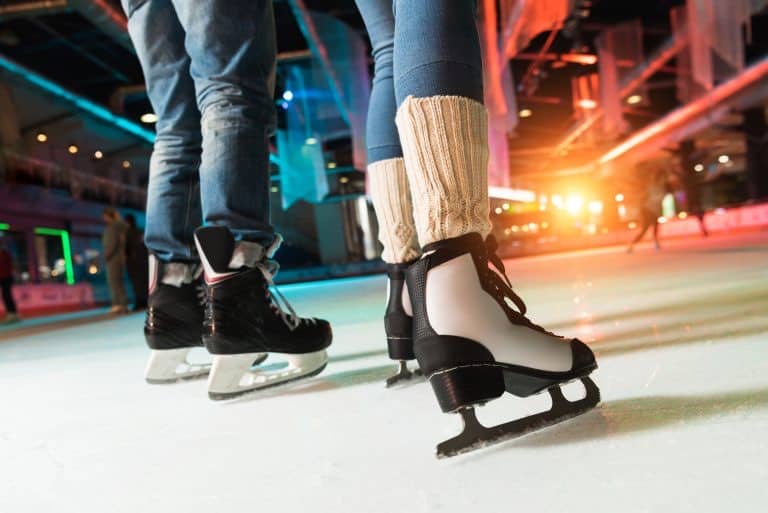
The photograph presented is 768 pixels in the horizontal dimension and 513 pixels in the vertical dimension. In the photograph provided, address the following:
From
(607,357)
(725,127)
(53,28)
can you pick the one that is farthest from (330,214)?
(607,357)

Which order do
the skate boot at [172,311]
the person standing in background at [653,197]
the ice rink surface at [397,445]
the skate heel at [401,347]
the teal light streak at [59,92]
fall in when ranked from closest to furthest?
1. the ice rink surface at [397,445]
2. the skate heel at [401,347]
3. the skate boot at [172,311]
4. the person standing in background at [653,197]
5. the teal light streak at [59,92]

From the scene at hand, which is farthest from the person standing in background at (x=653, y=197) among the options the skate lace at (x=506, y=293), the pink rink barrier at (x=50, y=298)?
the pink rink barrier at (x=50, y=298)

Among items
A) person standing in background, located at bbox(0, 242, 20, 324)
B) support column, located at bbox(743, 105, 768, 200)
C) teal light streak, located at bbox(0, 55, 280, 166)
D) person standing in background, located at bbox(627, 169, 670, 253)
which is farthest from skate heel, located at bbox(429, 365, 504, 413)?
support column, located at bbox(743, 105, 768, 200)

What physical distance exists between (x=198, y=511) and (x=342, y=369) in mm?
553

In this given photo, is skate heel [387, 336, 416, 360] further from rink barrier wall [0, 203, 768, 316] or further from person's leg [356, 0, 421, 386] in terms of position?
rink barrier wall [0, 203, 768, 316]

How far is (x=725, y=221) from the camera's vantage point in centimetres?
959

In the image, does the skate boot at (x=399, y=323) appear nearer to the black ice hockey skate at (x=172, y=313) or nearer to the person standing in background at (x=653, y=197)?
the black ice hockey skate at (x=172, y=313)

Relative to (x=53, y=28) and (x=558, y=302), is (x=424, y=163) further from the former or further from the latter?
(x=53, y=28)

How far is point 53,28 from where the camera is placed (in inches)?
246

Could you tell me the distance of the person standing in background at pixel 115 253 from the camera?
4.83 metres

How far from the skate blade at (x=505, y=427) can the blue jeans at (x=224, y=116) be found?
18.4 inches

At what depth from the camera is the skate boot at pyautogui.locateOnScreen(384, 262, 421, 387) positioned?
0.76 metres

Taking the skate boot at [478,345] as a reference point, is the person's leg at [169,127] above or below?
above

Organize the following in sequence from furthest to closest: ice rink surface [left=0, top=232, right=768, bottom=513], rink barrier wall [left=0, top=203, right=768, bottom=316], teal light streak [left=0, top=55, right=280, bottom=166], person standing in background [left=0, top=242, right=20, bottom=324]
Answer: rink barrier wall [left=0, top=203, right=768, bottom=316], teal light streak [left=0, top=55, right=280, bottom=166], person standing in background [left=0, top=242, right=20, bottom=324], ice rink surface [left=0, top=232, right=768, bottom=513]
